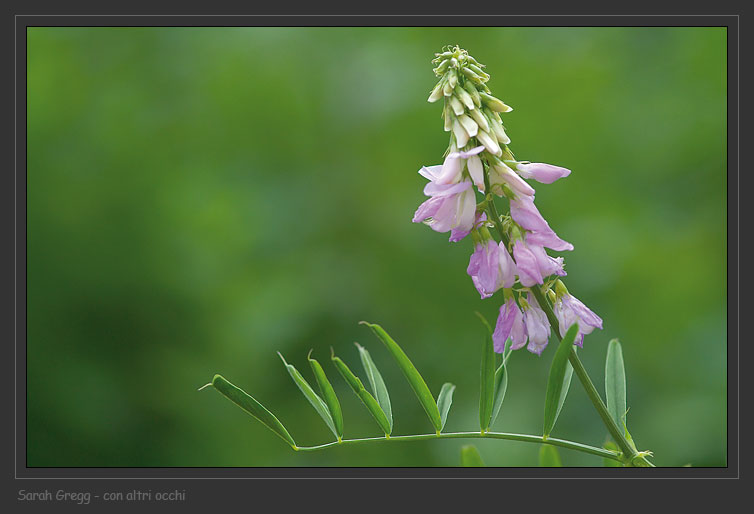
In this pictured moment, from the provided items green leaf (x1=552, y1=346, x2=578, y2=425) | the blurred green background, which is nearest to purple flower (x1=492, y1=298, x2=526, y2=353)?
green leaf (x1=552, y1=346, x2=578, y2=425)

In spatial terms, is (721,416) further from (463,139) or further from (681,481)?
(463,139)

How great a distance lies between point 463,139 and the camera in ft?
3.49

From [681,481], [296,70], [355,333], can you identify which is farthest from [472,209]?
[296,70]

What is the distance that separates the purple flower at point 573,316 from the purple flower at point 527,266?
0.11 m

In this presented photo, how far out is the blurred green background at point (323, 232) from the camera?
2736 mm

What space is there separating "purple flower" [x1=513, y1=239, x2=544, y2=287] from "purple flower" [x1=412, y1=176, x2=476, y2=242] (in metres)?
0.09

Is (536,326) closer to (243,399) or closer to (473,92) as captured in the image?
(473,92)

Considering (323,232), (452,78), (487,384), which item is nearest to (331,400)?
(487,384)

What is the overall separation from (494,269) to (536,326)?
140mm

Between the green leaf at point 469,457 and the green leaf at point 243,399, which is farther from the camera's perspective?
the green leaf at point 469,457

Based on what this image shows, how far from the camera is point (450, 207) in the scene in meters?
1.09

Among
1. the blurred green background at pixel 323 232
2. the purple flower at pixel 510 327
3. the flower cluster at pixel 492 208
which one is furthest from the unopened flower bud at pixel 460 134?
the blurred green background at pixel 323 232

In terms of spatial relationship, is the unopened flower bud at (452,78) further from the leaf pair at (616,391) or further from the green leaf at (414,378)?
the leaf pair at (616,391)

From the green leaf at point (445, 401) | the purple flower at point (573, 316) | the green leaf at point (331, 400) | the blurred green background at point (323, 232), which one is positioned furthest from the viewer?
the blurred green background at point (323, 232)
